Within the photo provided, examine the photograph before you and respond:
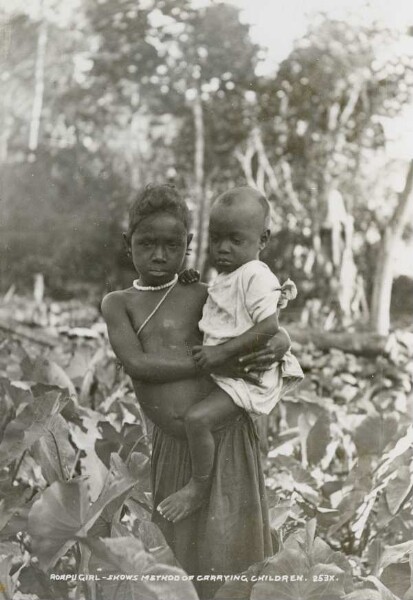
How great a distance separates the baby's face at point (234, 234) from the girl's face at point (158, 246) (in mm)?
75

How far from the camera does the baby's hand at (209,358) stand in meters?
1.57

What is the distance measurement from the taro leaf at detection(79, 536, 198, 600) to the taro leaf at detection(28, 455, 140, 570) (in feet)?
0.22

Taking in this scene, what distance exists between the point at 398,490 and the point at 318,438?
46cm

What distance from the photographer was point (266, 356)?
1.57 m

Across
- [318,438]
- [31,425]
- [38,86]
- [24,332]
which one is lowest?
[318,438]

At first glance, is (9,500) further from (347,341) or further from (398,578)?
(347,341)

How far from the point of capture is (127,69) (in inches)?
110

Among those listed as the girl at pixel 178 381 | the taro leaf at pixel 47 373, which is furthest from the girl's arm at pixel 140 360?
the taro leaf at pixel 47 373

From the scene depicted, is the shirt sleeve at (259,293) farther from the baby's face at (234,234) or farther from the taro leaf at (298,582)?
the taro leaf at (298,582)

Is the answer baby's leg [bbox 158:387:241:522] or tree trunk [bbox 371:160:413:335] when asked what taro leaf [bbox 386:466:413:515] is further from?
tree trunk [bbox 371:160:413:335]

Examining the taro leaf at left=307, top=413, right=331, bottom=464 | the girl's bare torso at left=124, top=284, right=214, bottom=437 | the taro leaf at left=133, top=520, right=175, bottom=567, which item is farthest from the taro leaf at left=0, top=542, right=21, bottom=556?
the taro leaf at left=307, top=413, right=331, bottom=464

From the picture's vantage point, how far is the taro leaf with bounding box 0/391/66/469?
1918mm

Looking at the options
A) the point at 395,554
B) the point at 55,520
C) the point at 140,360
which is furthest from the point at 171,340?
the point at 395,554

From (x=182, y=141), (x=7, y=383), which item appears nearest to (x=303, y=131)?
(x=182, y=141)
